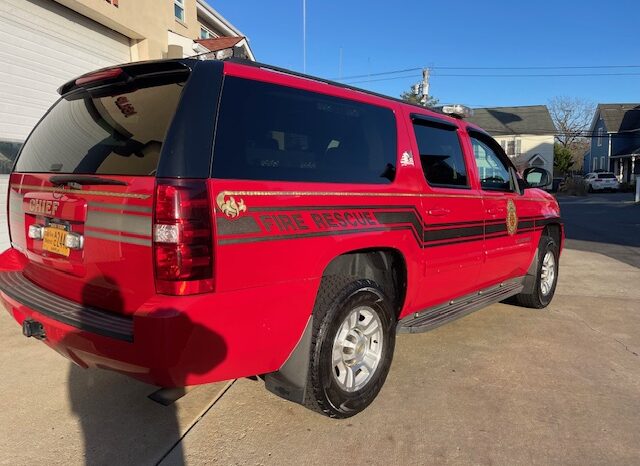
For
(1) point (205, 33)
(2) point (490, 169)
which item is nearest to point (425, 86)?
(1) point (205, 33)

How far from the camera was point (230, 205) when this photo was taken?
2.30 meters

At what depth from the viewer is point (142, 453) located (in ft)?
8.99

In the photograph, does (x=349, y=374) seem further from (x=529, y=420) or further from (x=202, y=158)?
(x=202, y=158)

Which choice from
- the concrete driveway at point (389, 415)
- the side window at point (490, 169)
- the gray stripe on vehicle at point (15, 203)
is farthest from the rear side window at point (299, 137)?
the gray stripe on vehicle at point (15, 203)

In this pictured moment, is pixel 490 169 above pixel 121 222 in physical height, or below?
above

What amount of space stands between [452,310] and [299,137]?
6.89 feet

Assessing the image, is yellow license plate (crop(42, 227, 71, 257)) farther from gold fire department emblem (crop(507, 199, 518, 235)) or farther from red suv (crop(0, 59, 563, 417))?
gold fire department emblem (crop(507, 199, 518, 235))

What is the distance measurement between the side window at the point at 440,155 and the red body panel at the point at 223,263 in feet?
1.50

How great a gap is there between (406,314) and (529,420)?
1.04 m

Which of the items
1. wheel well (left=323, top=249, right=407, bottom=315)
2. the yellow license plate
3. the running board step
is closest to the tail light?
the yellow license plate

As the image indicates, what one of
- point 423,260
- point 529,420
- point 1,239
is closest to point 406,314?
point 423,260

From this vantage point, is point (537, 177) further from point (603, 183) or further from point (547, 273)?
point (603, 183)

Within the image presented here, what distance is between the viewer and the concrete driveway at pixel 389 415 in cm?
277

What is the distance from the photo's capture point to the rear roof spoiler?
2.46 m
